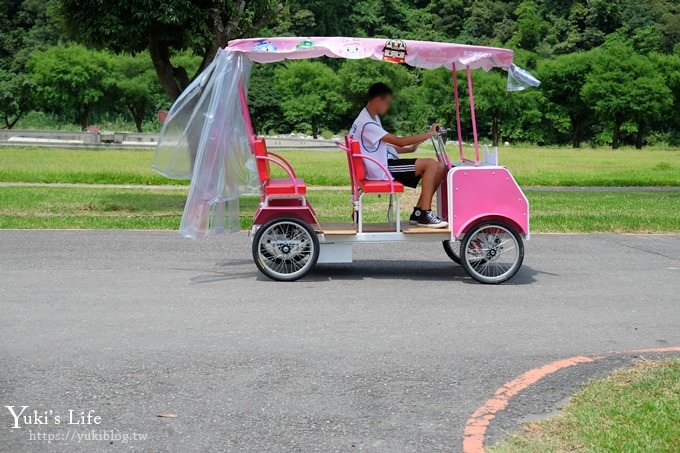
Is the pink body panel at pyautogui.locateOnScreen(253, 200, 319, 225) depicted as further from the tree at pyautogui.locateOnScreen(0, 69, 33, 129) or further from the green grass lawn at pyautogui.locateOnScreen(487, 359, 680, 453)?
the tree at pyautogui.locateOnScreen(0, 69, 33, 129)

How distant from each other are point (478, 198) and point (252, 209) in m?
9.05

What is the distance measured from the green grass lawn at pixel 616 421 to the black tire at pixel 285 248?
160 inches

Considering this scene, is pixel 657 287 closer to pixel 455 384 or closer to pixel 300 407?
pixel 455 384

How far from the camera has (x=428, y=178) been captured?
1007cm

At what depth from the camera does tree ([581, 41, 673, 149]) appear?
7838 cm

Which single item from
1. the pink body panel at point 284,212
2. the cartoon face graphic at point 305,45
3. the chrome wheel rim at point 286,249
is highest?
the cartoon face graphic at point 305,45

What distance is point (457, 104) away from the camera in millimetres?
11391

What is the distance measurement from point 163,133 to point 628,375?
5.73 metres

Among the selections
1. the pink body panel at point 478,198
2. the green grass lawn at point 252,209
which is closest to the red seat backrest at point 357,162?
the pink body panel at point 478,198

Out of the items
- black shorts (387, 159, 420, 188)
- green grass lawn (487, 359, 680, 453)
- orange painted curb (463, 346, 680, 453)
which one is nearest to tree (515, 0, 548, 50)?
black shorts (387, 159, 420, 188)

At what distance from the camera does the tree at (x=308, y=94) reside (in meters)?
71.1

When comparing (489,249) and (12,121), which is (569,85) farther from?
(489,249)

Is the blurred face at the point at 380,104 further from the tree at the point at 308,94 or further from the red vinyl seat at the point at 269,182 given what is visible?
the tree at the point at 308,94

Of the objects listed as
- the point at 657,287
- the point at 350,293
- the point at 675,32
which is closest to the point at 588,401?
the point at 350,293
